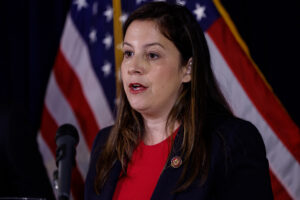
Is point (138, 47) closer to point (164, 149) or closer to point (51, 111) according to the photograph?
point (164, 149)

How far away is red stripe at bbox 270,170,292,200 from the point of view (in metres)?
1.95

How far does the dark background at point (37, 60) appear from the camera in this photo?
1.54 meters

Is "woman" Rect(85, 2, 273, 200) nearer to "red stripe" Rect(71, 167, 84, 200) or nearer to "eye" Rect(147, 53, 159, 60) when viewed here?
"eye" Rect(147, 53, 159, 60)

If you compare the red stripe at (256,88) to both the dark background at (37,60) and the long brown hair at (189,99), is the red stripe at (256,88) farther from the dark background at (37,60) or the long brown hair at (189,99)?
the long brown hair at (189,99)

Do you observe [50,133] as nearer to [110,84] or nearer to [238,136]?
[110,84]

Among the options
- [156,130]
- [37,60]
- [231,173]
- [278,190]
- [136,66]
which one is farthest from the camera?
[37,60]

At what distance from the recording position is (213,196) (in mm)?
1306

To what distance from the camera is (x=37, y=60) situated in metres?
2.47

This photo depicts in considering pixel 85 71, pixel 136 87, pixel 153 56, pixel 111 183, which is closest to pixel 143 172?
pixel 111 183

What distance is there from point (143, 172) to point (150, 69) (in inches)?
15.6

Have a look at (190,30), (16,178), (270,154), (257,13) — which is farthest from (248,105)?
(16,178)

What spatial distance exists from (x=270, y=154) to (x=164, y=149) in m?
0.77

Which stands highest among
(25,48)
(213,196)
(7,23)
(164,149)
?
(7,23)

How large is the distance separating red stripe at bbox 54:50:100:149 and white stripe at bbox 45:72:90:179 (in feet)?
0.09
